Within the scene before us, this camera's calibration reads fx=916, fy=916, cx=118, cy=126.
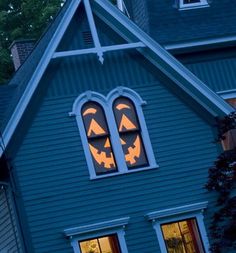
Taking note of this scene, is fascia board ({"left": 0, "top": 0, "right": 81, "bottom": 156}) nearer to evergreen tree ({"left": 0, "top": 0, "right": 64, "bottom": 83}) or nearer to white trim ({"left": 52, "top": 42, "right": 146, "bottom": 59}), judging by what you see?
white trim ({"left": 52, "top": 42, "right": 146, "bottom": 59})

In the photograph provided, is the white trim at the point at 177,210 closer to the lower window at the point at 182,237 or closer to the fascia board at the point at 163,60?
the lower window at the point at 182,237

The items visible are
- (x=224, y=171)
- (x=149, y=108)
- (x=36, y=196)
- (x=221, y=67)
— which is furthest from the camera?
(x=221, y=67)

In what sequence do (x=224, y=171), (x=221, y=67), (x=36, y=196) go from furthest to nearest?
(x=221, y=67), (x=36, y=196), (x=224, y=171)

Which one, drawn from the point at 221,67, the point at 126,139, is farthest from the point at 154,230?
the point at 221,67

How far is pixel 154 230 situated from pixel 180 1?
24.2ft

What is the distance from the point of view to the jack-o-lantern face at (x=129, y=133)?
21719mm

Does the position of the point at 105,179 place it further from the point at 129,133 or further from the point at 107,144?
the point at 129,133

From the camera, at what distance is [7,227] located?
21.3 metres

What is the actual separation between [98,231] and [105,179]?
123cm

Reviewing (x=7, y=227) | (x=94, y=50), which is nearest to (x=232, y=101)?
A: (x=94, y=50)

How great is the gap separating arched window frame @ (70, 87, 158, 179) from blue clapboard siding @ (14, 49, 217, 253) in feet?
0.42

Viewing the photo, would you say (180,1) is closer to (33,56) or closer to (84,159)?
(33,56)

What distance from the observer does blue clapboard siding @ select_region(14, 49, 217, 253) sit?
811 inches

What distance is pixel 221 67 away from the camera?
24422 mm
